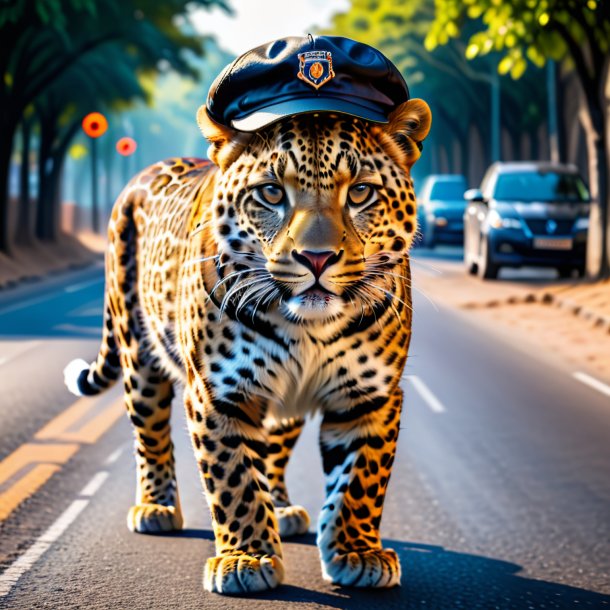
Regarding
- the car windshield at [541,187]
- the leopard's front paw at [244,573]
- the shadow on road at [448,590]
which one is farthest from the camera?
the car windshield at [541,187]

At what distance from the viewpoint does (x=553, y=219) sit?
23797 millimetres

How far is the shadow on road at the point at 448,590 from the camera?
4.54 metres

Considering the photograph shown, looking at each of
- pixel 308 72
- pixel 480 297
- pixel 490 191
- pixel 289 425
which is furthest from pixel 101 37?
pixel 308 72

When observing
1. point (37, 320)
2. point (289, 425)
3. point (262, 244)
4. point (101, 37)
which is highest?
point (101, 37)

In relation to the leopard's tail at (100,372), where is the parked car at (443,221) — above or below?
below

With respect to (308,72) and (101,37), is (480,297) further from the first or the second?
(308,72)

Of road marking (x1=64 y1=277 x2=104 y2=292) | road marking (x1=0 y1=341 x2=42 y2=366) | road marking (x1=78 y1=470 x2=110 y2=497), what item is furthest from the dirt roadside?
road marking (x1=64 y1=277 x2=104 y2=292)

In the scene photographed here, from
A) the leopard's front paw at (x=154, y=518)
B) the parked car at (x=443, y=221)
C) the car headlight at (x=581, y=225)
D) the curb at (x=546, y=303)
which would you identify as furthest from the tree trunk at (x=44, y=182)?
the leopard's front paw at (x=154, y=518)

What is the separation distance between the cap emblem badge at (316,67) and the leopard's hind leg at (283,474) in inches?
96.4

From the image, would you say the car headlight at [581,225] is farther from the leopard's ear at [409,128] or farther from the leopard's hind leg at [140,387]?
the leopard's ear at [409,128]

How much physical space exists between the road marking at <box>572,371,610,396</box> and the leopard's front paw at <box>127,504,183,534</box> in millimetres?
7211

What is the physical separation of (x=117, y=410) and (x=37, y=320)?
9.22m

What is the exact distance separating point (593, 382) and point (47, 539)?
7.78 meters

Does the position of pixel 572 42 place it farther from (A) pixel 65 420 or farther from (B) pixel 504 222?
(A) pixel 65 420
